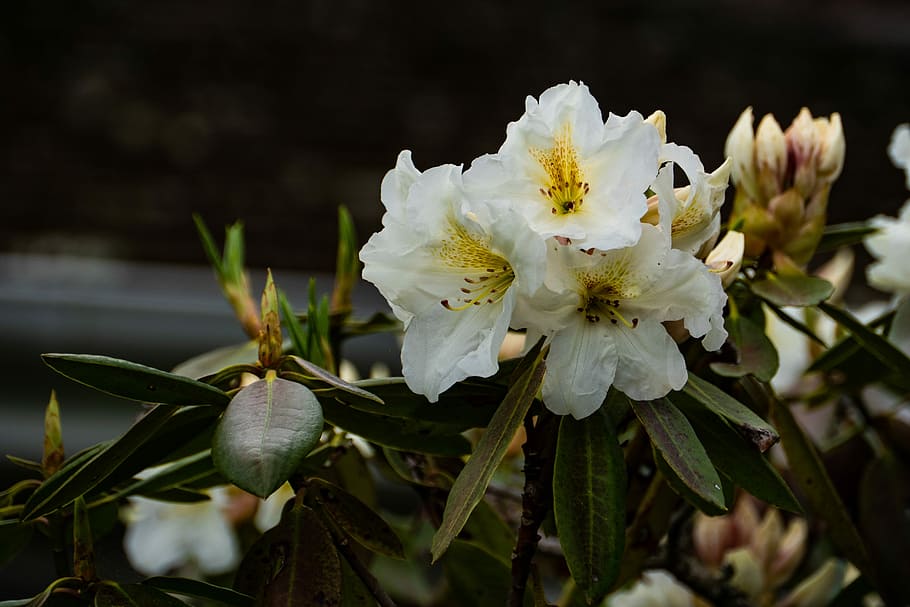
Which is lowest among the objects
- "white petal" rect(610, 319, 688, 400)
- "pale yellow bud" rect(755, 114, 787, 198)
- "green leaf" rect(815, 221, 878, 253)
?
"white petal" rect(610, 319, 688, 400)

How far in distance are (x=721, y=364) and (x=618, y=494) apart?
12 cm

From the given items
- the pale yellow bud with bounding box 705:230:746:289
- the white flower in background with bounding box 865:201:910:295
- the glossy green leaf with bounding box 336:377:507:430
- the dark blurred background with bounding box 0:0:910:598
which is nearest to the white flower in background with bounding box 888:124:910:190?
the white flower in background with bounding box 865:201:910:295

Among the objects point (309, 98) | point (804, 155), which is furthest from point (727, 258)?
point (309, 98)

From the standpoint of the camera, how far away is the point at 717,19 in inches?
85.9

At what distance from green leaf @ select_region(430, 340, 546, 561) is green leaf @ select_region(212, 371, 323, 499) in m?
0.06

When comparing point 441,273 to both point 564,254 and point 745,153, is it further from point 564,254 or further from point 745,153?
point 745,153

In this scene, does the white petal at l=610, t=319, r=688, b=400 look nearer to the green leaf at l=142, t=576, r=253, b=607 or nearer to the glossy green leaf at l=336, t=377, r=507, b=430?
the glossy green leaf at l=336, t=377, r=507, b=430

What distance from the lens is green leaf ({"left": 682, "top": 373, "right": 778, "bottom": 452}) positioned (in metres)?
0.46

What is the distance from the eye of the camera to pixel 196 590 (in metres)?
0.48

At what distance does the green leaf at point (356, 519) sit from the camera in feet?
1.68

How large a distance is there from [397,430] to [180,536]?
0.41 meters

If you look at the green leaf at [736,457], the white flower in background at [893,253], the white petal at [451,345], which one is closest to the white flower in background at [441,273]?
the white petal at [451,345]

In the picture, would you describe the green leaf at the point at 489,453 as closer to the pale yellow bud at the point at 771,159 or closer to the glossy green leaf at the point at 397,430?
the glossy green leaf at the point at 397,430

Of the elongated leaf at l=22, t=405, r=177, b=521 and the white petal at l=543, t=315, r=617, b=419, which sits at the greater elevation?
the white petal at l=543, t=315, r=617, b=419
